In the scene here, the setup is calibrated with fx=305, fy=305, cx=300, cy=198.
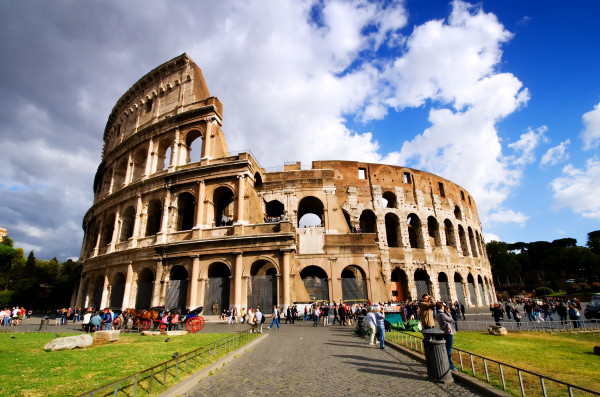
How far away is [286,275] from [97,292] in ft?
58.4

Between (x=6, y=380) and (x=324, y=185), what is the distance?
22.4 metres

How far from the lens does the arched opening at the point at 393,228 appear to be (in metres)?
29.5

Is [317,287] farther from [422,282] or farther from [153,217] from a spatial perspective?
[153,217]

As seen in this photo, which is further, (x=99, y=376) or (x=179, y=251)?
(x=179, y=251)

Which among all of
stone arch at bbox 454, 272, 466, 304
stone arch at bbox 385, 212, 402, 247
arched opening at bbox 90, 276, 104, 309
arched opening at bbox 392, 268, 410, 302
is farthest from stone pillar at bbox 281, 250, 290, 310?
stone arch at bbox 454, 272, 466, 304

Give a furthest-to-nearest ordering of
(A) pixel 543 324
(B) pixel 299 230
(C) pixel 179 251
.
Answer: (B) pixel 299 230 → (C) pixel 179 251 → (A) pixel 543 324

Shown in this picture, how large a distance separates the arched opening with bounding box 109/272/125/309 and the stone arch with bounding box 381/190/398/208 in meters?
24.2

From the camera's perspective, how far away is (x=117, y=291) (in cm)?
2380

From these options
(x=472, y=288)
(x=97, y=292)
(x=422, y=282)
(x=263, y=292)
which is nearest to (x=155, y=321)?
(x=263, y=292)

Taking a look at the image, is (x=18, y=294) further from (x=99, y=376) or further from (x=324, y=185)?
(x=99, y=376)

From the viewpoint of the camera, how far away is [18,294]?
35250 millimetres

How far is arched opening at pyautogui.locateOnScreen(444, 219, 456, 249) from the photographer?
107 ft

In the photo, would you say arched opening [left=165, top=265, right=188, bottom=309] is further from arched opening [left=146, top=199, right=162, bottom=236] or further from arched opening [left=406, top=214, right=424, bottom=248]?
arched opening [left=406, top=214, right=424, bottom=248]

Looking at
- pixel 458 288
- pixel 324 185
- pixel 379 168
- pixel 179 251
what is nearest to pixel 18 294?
pixel 179 251
